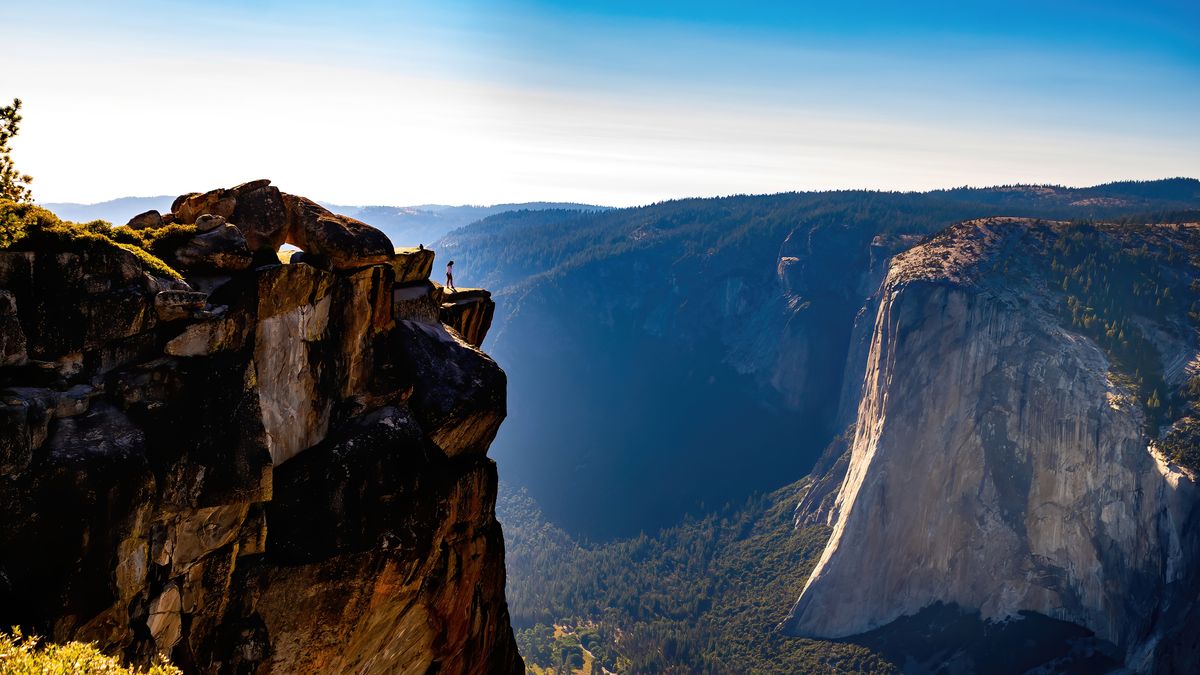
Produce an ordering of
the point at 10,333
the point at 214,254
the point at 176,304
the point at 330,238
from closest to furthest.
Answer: the point at 10,333 → the point at 176,304 → the point at 214,254 → the point at 330,238

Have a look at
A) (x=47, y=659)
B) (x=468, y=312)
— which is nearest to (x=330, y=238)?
(x=468, y=312)

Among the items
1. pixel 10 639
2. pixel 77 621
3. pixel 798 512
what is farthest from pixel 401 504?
pixel 798 512

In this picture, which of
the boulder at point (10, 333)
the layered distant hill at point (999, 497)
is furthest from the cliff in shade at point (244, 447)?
the layered distant hill at point (999, 497)

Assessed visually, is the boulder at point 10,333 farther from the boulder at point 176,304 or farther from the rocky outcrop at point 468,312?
the rocky outcrop at point 468,312

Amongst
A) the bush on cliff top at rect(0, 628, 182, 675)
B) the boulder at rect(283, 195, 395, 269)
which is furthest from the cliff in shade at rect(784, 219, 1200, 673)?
the bush on cliff top at rect(0, 628, 182, 675)

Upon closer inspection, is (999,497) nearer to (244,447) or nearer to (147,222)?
(244,447)

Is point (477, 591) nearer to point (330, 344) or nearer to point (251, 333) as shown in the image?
point (330, 344)

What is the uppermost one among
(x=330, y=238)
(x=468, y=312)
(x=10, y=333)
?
(x=330, y=238)
